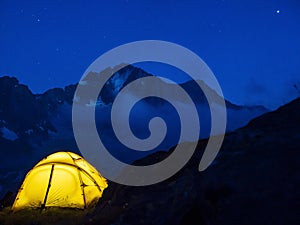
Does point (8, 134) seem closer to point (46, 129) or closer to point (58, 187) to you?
point (46, 129)

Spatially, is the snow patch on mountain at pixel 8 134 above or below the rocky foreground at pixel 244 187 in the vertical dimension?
above

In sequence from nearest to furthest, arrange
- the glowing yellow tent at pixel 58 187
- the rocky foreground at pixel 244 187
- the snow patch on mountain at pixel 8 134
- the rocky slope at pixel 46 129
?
the rocky foreground at pixel 244 187 < the glowing yellow tent at pixel 58 187 < the rocky slope at pixel 46 129 < the snow patch on mountain at pixel 8 134

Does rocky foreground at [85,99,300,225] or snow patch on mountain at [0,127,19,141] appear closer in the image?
rocky foreground at [85,99,300,225]

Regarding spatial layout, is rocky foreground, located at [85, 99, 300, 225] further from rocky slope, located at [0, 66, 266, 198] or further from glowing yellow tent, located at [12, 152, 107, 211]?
rocky slope, located at [0, 66, 266, 198]

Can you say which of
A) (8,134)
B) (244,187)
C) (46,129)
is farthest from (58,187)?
(46,129)

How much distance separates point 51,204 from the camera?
13.9 meters

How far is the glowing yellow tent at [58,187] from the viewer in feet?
46.0

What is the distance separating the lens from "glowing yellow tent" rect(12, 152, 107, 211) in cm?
1401

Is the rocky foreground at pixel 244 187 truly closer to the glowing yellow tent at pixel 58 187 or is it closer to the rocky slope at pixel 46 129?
the glowing yellow tent at pixel 58 187

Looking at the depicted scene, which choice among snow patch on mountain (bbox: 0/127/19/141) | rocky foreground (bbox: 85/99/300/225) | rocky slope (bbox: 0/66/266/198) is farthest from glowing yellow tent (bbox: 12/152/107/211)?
snow patch on mountain (bbox: 0/127/19/141)

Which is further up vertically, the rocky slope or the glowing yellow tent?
the rocky slope

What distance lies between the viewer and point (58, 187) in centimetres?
1423

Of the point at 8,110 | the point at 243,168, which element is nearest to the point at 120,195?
the point at 243,168

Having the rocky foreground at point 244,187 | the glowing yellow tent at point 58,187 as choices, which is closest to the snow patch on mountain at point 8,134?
the glowing yellow tent at point 58,187
